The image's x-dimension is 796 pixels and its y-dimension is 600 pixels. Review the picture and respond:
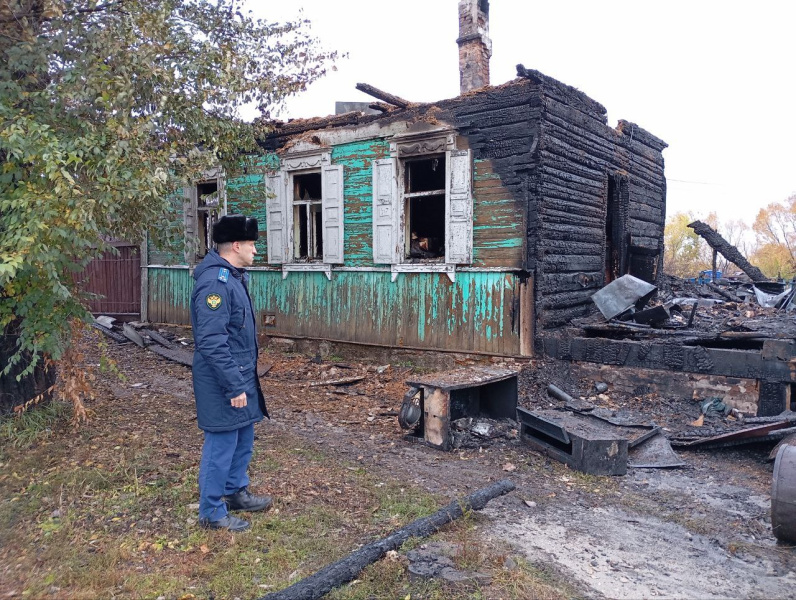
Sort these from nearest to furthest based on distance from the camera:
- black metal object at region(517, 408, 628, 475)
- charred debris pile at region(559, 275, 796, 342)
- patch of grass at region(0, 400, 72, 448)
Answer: black metal object at region(517, 408, 628, 475), patch of grass at region(0, 400, 72, 448), charred debris pile at region(559, 275, 796, 342)

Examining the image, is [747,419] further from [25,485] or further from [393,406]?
[25,485]

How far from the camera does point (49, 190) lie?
457cm

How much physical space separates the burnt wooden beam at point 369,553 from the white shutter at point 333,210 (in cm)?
615

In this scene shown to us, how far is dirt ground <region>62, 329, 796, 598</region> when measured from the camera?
3.36 m

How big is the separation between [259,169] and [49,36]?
5191 millimetres

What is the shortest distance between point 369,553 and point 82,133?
442cm

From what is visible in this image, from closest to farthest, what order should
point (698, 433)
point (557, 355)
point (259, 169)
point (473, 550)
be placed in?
point (473, 550), point (698, 433), point (557, 355), point (259, 169)

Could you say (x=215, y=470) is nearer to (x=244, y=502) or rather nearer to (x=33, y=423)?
(x=244, y=502)

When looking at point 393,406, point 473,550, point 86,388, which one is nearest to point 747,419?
point 393,406

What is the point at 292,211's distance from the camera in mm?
10383

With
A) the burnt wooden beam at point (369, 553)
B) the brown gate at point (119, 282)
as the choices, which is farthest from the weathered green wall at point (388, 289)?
the burnt wooden beam at point (369, 553)

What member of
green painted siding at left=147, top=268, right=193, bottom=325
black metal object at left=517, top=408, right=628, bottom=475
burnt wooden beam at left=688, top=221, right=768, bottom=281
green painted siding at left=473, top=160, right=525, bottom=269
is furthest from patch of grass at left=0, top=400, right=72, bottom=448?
burnt wooden beam at left=688, top=221, right=768, bottom=281

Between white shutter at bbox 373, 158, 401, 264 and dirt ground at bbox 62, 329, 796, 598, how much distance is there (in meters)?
2.23

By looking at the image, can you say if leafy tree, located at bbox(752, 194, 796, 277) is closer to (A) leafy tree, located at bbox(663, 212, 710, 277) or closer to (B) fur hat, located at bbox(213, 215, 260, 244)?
(A) leafy tree, located at bbox(663, 212, 710, 277)
